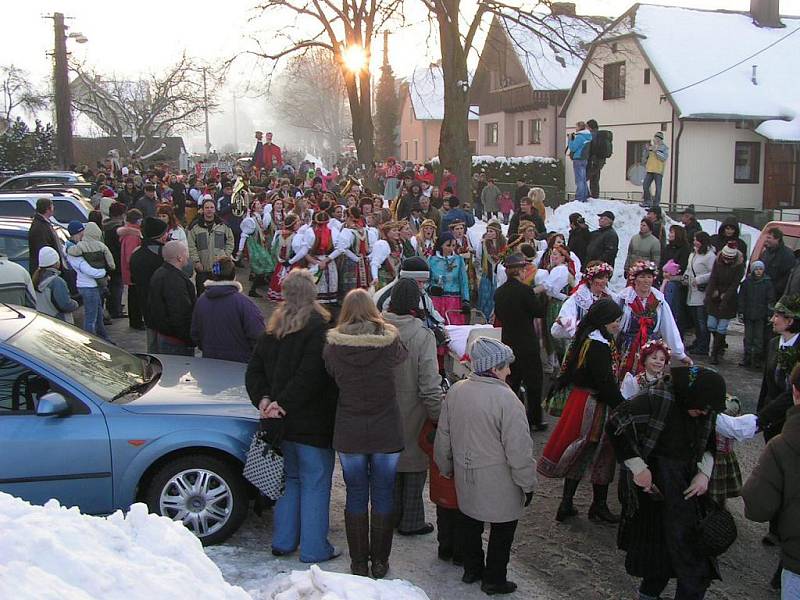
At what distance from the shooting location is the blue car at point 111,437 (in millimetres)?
5074

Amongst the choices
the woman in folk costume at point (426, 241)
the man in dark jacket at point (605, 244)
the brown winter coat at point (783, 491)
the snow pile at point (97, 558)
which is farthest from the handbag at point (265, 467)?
the man in dark jacket at point (605, 244)

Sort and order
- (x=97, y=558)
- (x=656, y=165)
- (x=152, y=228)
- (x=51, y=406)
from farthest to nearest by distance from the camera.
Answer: (x=656, y=165) < (x=152, y=228) < (x=51, y=406) < (x=97, y=558)

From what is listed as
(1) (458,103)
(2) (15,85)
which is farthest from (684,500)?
(2) (15,85)

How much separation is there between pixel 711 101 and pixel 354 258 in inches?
822

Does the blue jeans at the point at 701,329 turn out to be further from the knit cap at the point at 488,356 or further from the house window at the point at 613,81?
the house window at the point at 613,81

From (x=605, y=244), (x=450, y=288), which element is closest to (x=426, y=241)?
(x=450, y=288)

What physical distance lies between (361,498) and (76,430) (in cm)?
185

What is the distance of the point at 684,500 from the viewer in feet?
14.7

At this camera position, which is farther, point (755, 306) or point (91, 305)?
point (91, 305)

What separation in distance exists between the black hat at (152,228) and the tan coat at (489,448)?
5520mm

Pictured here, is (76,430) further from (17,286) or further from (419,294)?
(17,286)

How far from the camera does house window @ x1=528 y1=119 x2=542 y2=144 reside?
40.7 m

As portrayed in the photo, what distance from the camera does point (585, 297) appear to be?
24.7 feet

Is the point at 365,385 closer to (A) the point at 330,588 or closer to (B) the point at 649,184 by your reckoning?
(A) the point at 330,588
